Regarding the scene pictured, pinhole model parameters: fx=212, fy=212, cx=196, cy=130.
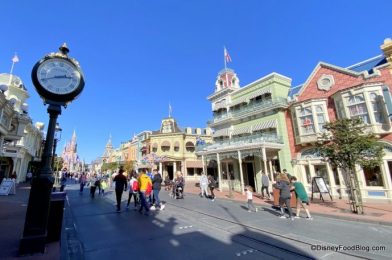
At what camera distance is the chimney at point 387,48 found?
42.5 ft

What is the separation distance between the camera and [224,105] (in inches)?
940

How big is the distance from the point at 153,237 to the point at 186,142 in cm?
3319

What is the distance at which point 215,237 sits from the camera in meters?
5.97

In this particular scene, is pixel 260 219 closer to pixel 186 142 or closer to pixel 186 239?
pixel 186 239

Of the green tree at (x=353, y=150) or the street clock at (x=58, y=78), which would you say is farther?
the green tree at (x=353, y=150)

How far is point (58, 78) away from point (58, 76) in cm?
5

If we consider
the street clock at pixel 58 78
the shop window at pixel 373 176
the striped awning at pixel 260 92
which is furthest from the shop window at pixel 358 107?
the street clock at pixel 58 78

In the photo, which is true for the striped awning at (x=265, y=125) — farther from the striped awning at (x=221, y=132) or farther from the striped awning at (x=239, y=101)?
the striped awning at (x=221, y=132)

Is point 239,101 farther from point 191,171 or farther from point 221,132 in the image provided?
point 191,171

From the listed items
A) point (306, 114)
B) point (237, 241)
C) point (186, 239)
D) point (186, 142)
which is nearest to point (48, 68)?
point (186, 239)

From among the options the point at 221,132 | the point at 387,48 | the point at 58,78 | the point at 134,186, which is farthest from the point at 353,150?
the point at 221,132

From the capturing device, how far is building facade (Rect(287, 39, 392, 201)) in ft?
41.8

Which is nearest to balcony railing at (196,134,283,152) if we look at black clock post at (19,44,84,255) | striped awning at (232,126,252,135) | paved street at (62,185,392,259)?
striped awning at (232,126,252,135)

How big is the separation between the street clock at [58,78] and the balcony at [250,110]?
15986 millimetres
